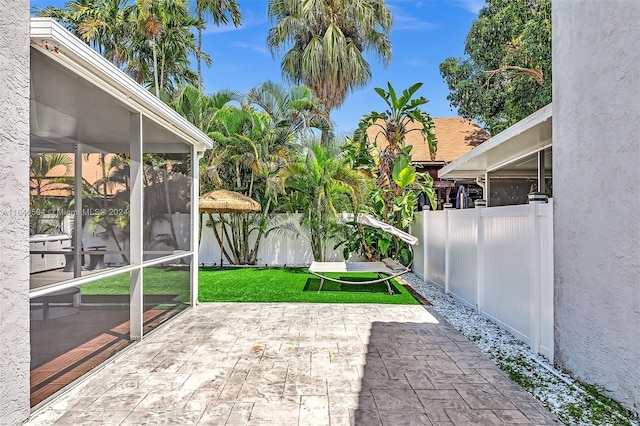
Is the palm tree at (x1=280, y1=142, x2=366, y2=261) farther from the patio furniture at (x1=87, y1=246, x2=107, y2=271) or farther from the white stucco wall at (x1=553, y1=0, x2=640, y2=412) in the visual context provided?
the white stucco wall at (x1=553, y1=0, x2=640, y2=412)

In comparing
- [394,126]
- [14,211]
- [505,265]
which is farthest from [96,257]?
[394,126]

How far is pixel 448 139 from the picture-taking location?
20.4m

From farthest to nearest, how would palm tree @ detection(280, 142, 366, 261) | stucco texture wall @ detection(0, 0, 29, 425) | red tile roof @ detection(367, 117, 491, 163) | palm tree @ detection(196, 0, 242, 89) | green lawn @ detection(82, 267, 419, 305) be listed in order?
1. palm tree @ detection(196, 0, 242, 89)
2. red tile roof @ detection(367, 117, 491, 163)
3. palm tree @ detection(280, 142, 366, 261)
4. green lawn @ detection(82, 267, 419, 305)
5. stucco texture wall @ detection(0, 0, 29, 425)

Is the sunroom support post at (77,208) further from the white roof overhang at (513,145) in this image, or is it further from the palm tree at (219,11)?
the palm tree at (219,11)

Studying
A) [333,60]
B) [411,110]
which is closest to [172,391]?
[411,110]

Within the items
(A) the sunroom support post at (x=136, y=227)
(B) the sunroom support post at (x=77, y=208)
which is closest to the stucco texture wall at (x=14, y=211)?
(B) the sunroom support post at (x=77, y=208)

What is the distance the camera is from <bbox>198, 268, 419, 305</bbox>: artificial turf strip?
8.38m

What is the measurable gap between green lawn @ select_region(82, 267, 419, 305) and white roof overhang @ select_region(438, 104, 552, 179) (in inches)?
136

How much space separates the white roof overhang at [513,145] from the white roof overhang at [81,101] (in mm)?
5176

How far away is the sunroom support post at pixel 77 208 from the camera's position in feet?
15.9

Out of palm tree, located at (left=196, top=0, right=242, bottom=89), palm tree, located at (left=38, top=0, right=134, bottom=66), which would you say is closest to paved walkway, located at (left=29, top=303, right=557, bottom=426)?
palm tree, located at (left=38, top=0, right=134, bottom=66)

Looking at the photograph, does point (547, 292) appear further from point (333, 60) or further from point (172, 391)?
point (333, 60)

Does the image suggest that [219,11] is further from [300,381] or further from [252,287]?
[300,381]

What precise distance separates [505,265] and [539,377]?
6.23ft
